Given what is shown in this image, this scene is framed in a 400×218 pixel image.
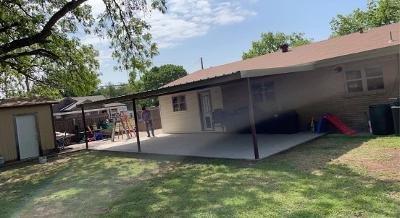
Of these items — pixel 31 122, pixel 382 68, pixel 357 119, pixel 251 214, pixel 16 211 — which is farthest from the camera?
pixel 31 122

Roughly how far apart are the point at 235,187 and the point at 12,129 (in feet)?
42.6

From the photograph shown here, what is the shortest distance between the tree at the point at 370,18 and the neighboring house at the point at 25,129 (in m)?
28.5

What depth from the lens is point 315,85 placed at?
14.3 m

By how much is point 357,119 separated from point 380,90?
4.08 ft

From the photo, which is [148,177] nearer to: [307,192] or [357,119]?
[307,192]

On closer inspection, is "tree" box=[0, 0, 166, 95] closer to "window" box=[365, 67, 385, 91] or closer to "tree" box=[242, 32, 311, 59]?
"window" box=[365, 67, 385, 91]

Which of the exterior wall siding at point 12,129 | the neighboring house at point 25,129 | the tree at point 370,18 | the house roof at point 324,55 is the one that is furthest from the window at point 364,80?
the tree at point 370,18

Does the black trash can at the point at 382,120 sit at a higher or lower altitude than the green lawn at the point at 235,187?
higher

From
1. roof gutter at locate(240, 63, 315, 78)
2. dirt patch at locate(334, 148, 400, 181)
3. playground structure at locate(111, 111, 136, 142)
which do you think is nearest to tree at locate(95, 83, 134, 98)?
playground structure at locate(111, 111, 136, 142)

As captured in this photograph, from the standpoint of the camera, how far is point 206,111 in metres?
19.3

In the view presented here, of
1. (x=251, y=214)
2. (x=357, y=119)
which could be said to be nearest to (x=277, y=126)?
(x=357, y=119)

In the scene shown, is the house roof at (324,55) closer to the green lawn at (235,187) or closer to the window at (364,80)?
the window at (364,80)

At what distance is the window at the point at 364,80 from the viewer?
1262 centimetres

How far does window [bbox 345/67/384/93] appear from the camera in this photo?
1262 centimetres
